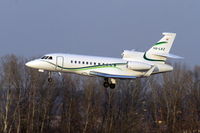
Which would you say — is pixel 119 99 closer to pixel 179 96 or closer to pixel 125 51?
pixel 179 96

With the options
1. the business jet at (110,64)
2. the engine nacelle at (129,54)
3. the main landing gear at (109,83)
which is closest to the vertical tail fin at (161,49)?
the business jet at (110,64)

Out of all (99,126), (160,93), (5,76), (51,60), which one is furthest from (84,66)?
(160,93)

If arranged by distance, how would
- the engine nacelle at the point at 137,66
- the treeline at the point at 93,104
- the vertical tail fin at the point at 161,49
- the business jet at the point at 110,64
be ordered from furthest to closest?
the treeline at the point at 93,104, the vertical tail fin at the point at 161,49, the business jet at the point at 110,64, the engine nacelle at the point at 137,66

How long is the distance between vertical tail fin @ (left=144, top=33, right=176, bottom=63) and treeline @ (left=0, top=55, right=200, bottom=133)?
25.3m

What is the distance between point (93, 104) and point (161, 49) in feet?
93.5

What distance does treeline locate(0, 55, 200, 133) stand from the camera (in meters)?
75.5

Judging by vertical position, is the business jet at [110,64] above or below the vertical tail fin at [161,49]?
below

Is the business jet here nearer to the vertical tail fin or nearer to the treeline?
the vertical tail fin

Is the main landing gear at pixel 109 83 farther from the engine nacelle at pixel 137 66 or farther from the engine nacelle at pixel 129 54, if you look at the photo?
the engine nacelle at pixel 129 54

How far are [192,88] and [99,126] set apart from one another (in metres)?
17.5

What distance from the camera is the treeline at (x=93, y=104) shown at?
75.5 m

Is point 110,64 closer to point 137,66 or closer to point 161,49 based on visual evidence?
point 137,66

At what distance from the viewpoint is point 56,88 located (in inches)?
3167

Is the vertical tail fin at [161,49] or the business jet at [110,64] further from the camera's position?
the vertical tail fin at [161,49]
